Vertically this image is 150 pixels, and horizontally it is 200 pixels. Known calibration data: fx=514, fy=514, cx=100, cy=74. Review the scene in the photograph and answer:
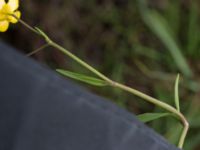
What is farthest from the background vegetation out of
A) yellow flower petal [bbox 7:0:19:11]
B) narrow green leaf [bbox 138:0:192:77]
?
yellow flower petal [bbox 7:0:19:11]

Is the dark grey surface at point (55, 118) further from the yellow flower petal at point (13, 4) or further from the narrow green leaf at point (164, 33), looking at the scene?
the narrow green leaf at point (164, 33)

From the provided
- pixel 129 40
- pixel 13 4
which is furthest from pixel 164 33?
pixel 13 4

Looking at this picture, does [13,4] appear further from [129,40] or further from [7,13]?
[129,40]

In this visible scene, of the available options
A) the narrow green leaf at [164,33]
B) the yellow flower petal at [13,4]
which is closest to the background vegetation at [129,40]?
the narrow green leaf at [164,33]

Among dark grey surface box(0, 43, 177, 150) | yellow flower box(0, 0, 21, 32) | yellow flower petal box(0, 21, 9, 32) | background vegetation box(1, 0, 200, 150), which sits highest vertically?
yellow flower box(0, 0, 21, 32)

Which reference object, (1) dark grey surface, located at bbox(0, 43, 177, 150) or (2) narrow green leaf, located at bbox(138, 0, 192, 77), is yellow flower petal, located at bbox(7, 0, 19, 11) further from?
(2) narrow green leaf, located at bbox(138, 0, 192, 77)
